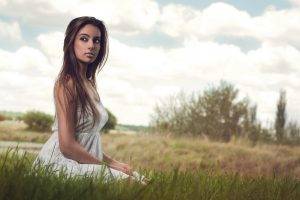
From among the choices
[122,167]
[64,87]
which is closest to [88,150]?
[122,167]

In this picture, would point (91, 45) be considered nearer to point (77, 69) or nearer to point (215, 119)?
point (77, 69)

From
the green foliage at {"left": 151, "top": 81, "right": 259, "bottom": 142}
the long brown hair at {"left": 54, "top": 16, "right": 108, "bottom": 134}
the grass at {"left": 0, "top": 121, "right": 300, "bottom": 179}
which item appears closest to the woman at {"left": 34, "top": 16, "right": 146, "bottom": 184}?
the long brown hair at {"left": 54, "top": 16, "right": 108, "bottom": 134}

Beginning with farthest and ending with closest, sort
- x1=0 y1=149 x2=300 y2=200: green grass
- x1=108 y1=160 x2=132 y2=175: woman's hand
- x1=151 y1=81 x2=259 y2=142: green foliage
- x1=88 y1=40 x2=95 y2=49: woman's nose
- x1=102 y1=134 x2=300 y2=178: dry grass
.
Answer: x1=151 y1=81 x2=259 y2=142: green foliage → x1=102 y1=134 x2=300 y2=178: dry grass → x1=88 y1=40 x2=95 y2=49: woman's nose → x1=108 y1=160 x2=132 y2=175: woman's hand → x1=0 y1=149 x2=300 y2=200: green grass

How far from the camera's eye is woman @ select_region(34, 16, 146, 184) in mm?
4309

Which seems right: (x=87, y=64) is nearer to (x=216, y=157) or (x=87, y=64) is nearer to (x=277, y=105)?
(x=216, y=157)

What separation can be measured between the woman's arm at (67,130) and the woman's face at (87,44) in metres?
0.40

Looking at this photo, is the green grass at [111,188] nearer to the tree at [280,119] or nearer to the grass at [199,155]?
the grass at [199,155]

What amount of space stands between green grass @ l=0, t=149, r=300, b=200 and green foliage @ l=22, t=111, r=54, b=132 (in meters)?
25.6

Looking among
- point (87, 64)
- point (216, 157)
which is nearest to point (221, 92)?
point (216, 157)

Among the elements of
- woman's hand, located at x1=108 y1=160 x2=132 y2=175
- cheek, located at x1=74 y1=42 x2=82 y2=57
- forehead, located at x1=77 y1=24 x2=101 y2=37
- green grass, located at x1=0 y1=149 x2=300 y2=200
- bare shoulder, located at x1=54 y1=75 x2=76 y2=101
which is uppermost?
forehead, located at x1=77 y1=24 x2=101 y2=37

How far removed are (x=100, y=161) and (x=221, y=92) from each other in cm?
2136

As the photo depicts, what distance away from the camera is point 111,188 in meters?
3.93

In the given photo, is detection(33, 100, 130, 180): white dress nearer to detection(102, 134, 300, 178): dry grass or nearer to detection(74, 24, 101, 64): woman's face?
detection(74, 24, 101, 64): woman's face

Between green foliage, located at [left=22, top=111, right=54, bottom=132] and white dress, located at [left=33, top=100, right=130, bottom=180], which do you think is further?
green foliage, located at [left=22, top=111, right=54, bottom=132]
